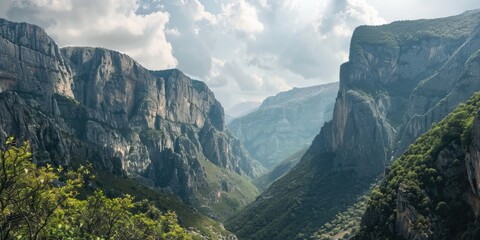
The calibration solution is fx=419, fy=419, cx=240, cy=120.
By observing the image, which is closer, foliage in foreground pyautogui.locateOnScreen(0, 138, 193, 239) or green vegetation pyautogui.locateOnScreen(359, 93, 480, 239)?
foliage in foreground pyautogui.locateOnScreen(0, 138, 193, 239)

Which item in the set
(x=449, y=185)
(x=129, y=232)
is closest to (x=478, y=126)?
(x=449, y=185)

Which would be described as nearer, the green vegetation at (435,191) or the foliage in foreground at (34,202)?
the foliage in foreground at (34,202)

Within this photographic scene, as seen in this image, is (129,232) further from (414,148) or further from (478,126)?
(414,148)

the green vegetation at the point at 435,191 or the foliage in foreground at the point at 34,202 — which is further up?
the foliage in foreground at the point at 34,202

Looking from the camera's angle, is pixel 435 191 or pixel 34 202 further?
pixel 435 191

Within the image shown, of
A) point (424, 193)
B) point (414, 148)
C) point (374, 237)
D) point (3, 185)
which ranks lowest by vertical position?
point (374, 237)

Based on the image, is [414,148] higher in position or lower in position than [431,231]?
higher

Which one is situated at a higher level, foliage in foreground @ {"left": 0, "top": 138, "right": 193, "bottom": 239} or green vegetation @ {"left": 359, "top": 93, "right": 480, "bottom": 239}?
foliage in foreground @ {"left": 0, "top": 138, "right": 193, "bottom": 239}

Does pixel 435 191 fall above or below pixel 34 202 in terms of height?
below
